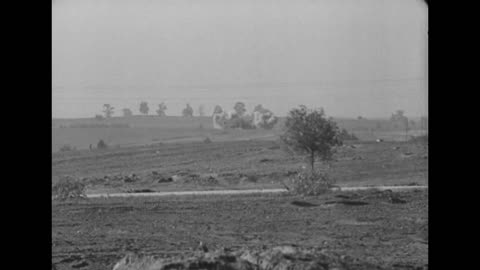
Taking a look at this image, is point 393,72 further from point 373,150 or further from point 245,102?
point 245,102

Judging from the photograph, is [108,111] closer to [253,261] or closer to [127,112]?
[127,112]

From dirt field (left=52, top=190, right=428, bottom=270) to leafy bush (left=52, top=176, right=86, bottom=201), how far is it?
44mm

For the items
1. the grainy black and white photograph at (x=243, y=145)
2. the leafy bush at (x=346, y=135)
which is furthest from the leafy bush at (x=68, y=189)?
the leafy bush at (x=346, y=135)

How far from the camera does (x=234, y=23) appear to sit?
317 cm

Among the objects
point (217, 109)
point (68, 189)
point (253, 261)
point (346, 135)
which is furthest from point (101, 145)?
point (346, 135)

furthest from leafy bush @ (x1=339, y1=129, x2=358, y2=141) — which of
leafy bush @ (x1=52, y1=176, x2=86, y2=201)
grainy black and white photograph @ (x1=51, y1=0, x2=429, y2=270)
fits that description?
leafy bush @ (x1=52, y1=176, x2=86, y2=201)

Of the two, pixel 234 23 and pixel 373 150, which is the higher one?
pixel 234 23

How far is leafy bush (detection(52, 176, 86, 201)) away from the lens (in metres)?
3.08

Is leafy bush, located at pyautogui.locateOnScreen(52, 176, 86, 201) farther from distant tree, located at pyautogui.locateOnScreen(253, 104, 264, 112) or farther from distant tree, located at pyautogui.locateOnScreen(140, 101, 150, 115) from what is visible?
distant tree, located at pyautogui.locateOnScreen(253, 104, 264, 112)

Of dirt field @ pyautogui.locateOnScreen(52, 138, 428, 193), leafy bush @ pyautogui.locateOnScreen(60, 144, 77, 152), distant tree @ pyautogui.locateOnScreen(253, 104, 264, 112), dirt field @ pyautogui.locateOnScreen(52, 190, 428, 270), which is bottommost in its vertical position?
dirt field @ pyautogui.locateOnScreen(52, 190, 428, 270)
